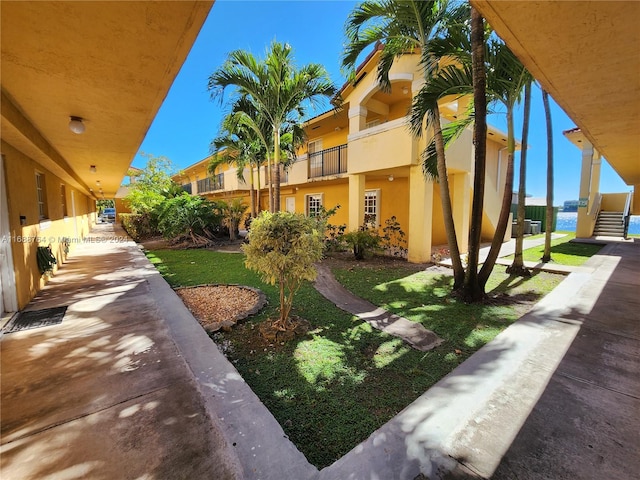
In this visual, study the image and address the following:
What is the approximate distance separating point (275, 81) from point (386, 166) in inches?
190

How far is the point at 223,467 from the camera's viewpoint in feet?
6.73

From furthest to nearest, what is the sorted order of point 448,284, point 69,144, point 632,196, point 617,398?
point 632,196 < point 448,284 < point 69,144 < point 617,398

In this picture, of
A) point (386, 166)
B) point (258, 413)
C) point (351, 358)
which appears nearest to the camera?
point (258, 413)

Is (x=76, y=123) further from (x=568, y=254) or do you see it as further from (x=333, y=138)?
(x=568, y=254)

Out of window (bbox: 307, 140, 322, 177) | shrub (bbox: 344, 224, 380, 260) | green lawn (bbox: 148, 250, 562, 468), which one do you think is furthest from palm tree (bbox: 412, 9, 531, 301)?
window (bbox: 307, 140, 322, 177)

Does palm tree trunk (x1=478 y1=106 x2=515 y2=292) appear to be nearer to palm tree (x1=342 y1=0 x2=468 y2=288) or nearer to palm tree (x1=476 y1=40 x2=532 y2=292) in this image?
palm tree (x1=476 y1=40 x2=532 y2=292)

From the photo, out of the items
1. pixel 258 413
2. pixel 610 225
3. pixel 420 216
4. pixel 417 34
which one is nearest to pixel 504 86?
pixel 417 34

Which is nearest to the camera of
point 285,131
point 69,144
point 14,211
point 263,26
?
point 14,211

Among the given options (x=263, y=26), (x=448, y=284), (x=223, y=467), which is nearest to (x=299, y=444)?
(x=223, y=467)

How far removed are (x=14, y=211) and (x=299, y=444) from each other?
6859mm

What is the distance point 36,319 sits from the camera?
4.84 m

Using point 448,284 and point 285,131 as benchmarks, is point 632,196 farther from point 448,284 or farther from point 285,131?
point 285,131

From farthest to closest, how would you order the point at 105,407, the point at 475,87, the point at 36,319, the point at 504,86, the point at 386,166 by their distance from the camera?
the point at 386,166
the point at 504,86
the point at 475,87
the point at 36,319
the point at 105,407

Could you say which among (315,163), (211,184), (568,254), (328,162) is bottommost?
(568,254)
